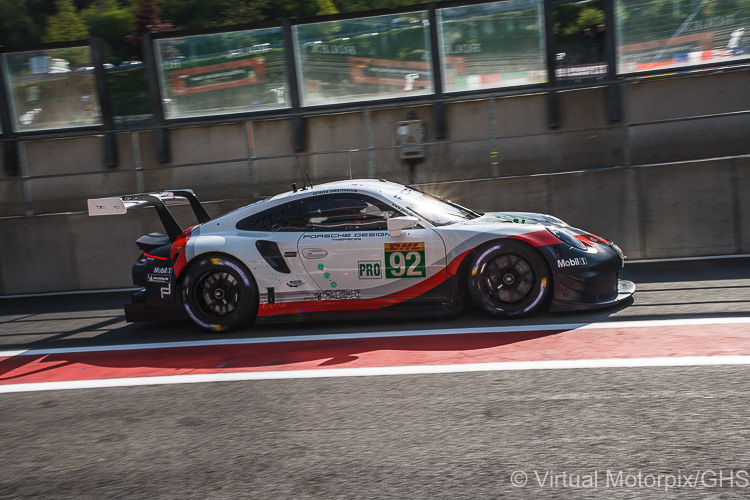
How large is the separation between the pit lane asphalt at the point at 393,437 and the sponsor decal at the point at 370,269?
5.66ft

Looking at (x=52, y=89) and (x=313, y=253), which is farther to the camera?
(x=52, y=89)

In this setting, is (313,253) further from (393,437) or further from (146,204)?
(393,437)

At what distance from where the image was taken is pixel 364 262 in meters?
6.90

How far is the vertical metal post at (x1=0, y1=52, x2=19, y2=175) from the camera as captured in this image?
13555 mm

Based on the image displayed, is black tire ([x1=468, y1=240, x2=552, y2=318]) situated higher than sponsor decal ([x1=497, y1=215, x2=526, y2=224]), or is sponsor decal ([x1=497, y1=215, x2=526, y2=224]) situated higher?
sponsor decal ([x1=497, y1=215, x2=526, y2=224])

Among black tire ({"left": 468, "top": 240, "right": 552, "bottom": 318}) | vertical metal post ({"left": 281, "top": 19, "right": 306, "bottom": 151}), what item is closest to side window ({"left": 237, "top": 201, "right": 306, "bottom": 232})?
black tire ({"left": 468, "top": 240, "right": 552, "bottom": 318})

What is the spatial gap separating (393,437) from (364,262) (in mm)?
2962

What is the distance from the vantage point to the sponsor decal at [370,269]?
6879mm

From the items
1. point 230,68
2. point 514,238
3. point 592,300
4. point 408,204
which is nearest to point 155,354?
point 408,204

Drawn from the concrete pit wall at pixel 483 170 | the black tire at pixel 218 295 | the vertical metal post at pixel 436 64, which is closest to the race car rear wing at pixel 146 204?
the black tire at pixel 218 295

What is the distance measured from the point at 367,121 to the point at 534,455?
812cm

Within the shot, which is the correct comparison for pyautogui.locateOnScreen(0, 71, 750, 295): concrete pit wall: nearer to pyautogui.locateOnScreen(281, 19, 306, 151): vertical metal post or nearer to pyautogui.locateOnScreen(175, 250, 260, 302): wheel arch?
pyautogui.locateOnScreen(281, 19, 306, 151): vertical metal post

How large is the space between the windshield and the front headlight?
0.90 m

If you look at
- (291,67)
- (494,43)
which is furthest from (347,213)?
(494,43)
